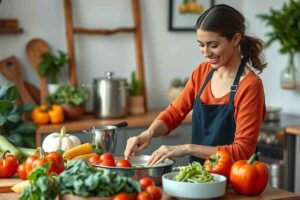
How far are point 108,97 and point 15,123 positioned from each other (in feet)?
2.42

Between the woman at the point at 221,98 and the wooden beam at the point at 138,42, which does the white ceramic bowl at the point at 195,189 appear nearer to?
the woman at the point at 221,98

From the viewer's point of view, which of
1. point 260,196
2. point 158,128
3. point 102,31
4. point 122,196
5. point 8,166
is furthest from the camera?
point 102,31

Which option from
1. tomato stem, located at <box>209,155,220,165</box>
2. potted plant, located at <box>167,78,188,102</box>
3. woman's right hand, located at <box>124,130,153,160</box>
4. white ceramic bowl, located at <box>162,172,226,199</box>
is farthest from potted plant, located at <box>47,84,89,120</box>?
white ceramic bowl, located at <box>162,172,226,199</box>

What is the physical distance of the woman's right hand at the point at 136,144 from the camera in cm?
259

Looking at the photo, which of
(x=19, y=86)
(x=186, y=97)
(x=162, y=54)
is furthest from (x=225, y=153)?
(x=162, y=54)

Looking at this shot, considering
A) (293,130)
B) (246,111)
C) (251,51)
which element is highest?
(251,51)

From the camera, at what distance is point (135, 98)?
4.72 m

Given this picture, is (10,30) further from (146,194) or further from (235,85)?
(146,194)

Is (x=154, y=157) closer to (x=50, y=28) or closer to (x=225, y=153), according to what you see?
(x=225, y=153)

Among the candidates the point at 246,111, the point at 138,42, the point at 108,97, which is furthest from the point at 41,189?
the point at 138,42

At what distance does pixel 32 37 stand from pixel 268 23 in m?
1.85

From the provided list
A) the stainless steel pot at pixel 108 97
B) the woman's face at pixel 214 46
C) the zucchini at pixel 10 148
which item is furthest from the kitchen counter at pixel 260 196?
the stainless steel pot at pixel 108 97

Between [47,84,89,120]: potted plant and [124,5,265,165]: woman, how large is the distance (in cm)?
149

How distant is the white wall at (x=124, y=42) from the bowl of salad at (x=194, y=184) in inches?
103
